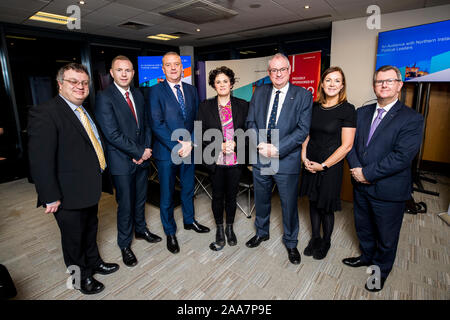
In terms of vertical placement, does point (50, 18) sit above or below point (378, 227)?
above

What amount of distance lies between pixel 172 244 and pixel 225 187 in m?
0.82

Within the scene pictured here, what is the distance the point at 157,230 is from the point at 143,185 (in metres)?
0.78

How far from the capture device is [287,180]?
2361mm

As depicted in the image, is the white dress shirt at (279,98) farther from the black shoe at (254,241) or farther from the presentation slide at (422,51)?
the presentation slide at (422,51)

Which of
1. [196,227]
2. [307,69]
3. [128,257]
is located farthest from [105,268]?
[307,69]

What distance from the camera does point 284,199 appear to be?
2.43 meters

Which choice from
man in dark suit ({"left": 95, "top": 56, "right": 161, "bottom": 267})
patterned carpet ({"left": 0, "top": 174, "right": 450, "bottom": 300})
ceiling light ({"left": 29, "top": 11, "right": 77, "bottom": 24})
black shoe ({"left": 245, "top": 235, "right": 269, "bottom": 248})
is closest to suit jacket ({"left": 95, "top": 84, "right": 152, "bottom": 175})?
man in dark suit ({"left": 95, "top": 56, "right": 161, "bottom": 267})

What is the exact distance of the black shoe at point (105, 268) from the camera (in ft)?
7.66

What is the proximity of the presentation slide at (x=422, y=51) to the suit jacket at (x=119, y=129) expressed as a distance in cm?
454

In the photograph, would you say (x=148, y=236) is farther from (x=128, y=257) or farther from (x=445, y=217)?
(x=445, y=217)

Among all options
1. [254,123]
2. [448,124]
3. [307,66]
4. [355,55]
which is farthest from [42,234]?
[448,124]

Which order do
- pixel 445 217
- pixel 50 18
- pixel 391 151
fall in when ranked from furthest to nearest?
pixel 50 18, pixel 445 217, pixel 391 151

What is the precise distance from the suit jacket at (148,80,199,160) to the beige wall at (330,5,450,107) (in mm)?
4785
